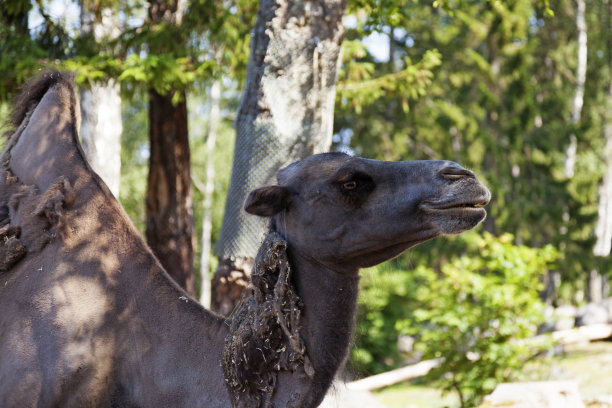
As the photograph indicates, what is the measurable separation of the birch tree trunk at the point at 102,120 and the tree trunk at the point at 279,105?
4.74 metres

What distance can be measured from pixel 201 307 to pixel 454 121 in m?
19.5

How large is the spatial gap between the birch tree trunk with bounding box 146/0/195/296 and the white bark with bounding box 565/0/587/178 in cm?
1774

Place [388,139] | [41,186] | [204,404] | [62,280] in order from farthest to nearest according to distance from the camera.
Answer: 1. [388,139]
2. [41,186]
3. [62,280]
4. [204,404]

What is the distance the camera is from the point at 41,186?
3.91 m

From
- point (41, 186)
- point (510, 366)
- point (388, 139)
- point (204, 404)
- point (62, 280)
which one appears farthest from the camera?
point (388, 139)

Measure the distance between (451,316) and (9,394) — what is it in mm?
6913

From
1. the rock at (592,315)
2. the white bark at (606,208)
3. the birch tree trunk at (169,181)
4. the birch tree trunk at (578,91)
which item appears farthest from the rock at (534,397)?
the birch tree trunk at (578,91)

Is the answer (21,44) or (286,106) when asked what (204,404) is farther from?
(21,44)

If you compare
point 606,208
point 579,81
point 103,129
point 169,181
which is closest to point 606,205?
point 606,208

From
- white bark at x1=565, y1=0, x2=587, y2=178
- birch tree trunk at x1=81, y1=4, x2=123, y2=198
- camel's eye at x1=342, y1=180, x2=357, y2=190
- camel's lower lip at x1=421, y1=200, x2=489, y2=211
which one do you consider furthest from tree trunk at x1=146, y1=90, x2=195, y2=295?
white bark at x1=565, y1=0, x2=587, y2=178

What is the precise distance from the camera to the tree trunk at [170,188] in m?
9.17

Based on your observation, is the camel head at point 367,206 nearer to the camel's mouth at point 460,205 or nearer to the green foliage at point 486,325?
the camel's mouth at point 460,205

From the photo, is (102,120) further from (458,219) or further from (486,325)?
(458,219)

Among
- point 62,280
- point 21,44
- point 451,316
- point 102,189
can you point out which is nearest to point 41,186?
point 102,189
